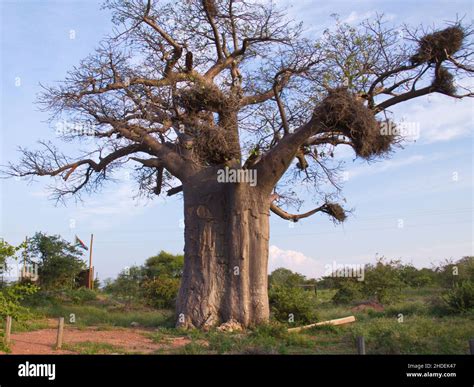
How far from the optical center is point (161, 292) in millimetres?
19734

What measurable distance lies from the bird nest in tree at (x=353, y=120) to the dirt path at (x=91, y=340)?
5.11m

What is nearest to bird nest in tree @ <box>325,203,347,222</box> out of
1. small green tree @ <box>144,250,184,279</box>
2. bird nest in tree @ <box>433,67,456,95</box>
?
bird nest in tree @ <box>433,67,456,95</box>

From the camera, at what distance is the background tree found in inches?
833

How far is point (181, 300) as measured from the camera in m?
12.2

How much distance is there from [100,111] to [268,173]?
394 centimetres

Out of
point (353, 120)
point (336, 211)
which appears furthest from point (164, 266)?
point (353, 120)

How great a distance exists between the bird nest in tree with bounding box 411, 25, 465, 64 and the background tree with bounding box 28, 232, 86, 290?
15.8 meters

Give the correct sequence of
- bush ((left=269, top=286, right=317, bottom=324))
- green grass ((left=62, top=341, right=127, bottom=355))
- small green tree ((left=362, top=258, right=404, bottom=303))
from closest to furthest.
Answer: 1. green grass ((left=62, top=341, right=127, bottom=355))
2. bush ((left=269, top=286, right=317, bottom=324))
3. small green tree ((left=362, top=258, right=404, bottom=303))

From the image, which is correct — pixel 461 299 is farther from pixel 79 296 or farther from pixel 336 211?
pixel 79 296

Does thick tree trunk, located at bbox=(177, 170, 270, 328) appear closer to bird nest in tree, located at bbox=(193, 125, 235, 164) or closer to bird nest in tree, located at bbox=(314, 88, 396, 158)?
bird nest in tree, located at bbox=(193, 125, 235, 164)

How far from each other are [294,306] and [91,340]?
500 centimetres

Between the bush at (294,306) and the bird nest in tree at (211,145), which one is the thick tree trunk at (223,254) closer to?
the bush at (294,306)
